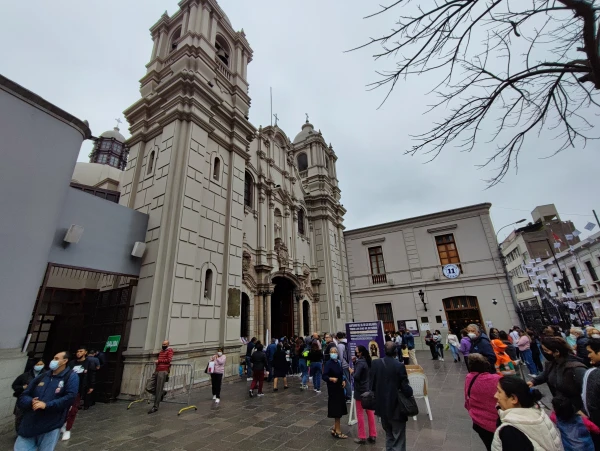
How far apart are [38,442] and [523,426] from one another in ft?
15.4

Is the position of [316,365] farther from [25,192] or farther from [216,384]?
[25,192]

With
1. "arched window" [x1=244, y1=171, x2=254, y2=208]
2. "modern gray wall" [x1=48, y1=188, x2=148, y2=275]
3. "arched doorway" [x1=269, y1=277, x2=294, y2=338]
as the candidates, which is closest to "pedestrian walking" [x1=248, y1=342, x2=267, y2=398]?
"modern gray wall" [x1=48, y1=188, x2=148, y2=275]

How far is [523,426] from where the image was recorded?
6.45 ft

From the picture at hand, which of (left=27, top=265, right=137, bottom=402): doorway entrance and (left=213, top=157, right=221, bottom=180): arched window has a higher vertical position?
(left=213, top=157, right=221, bottom=180): arched window

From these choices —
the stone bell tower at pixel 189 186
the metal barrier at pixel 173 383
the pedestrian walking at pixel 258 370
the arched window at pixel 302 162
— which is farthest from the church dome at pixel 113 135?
the pedestrian walking at pixel 258 370

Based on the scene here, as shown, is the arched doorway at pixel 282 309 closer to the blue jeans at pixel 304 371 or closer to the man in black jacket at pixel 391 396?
the blue jeans at pixel 304 371

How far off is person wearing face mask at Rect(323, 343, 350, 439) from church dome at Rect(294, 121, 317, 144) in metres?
22.2

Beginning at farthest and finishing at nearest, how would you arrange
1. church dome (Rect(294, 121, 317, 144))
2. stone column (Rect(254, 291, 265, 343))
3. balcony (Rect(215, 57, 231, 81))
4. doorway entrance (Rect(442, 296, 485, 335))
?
church dome (Rect(294, 121, 317, 144))
doorway entrance (Rect(442, 296, 485, 335))
stone column (Rect(254, 291, 265, 343))
balcony (Rect(215, 57, 231, 81))

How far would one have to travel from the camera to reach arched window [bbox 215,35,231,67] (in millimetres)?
15102

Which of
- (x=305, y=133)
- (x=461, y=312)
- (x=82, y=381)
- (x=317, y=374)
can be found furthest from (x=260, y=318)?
(x=305, y=133)

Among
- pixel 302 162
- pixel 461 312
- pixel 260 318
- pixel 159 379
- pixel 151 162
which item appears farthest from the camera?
pixel 302 162

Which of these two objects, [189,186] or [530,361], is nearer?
[530,361]

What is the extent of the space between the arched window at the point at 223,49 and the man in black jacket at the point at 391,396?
52.7ft

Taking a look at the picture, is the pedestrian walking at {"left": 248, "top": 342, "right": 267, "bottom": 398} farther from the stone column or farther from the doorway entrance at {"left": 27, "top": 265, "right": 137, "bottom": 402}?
the stone column
